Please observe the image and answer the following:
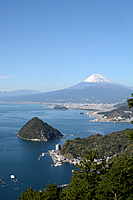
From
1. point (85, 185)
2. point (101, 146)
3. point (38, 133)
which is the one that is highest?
point (85, 185)

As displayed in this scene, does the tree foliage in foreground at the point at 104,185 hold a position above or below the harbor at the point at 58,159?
above

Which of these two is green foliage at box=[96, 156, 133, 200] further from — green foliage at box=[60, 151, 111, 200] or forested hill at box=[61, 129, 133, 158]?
forested hill at box=[61, 129, 133, 158]

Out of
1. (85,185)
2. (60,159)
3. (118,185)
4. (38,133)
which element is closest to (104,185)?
(118,185)

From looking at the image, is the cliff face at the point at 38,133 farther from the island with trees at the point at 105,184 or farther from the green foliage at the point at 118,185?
the green foliage at the point at 118,185

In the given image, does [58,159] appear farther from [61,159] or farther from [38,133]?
[38,133]

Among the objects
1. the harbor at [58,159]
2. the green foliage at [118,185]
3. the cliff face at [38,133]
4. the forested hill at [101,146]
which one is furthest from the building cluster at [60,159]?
the green foliage at [118,185]

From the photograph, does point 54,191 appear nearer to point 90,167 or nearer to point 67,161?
point 90,167

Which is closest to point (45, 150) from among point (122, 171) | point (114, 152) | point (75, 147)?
point (75, 147)

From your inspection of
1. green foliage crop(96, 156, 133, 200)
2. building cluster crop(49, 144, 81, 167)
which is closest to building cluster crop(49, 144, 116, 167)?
building cluster crop(49, 144, 81, 167)
